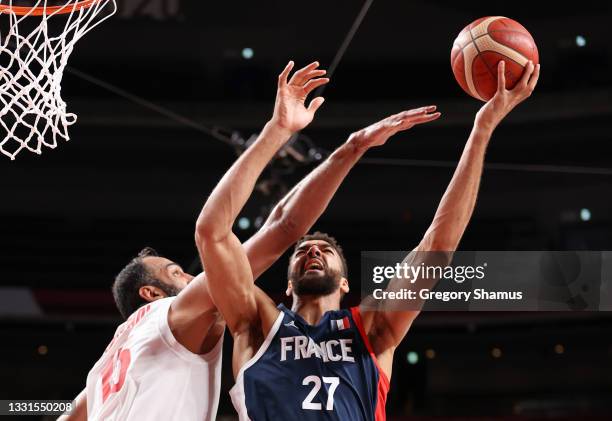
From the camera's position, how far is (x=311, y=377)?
2896 millimetres

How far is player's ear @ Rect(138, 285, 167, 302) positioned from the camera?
11.7 ft

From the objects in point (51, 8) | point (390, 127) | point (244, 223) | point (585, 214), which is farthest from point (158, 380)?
point (585, 214)

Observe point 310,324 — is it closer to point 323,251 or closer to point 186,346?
point 323,251

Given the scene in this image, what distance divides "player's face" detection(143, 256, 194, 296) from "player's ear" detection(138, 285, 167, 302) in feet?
0.12

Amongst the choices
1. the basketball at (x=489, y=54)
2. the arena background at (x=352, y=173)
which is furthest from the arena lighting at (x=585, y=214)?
the basketball at (x=489, y=54)

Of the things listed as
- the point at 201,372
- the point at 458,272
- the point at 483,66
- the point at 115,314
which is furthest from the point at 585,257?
the point at 115,314

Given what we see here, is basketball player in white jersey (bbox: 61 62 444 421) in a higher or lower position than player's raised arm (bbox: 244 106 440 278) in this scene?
lower

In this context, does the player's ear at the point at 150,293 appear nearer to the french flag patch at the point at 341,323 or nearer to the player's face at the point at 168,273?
the player's face at the point at 168,273

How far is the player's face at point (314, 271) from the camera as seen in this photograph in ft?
10.6

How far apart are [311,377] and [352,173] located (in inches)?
382

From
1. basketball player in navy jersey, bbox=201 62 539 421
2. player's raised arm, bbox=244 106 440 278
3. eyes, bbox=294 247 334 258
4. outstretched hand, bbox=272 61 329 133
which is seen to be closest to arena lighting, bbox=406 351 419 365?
eyes, bbox=294 247 334 258

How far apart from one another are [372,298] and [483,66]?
962 mm

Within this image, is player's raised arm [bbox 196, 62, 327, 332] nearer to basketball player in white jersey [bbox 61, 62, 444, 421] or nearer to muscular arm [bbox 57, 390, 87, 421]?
basketball player in white jersey [bbox 61, 62, 444, 421]

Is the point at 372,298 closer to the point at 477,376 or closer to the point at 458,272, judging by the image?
the point at 458,272
